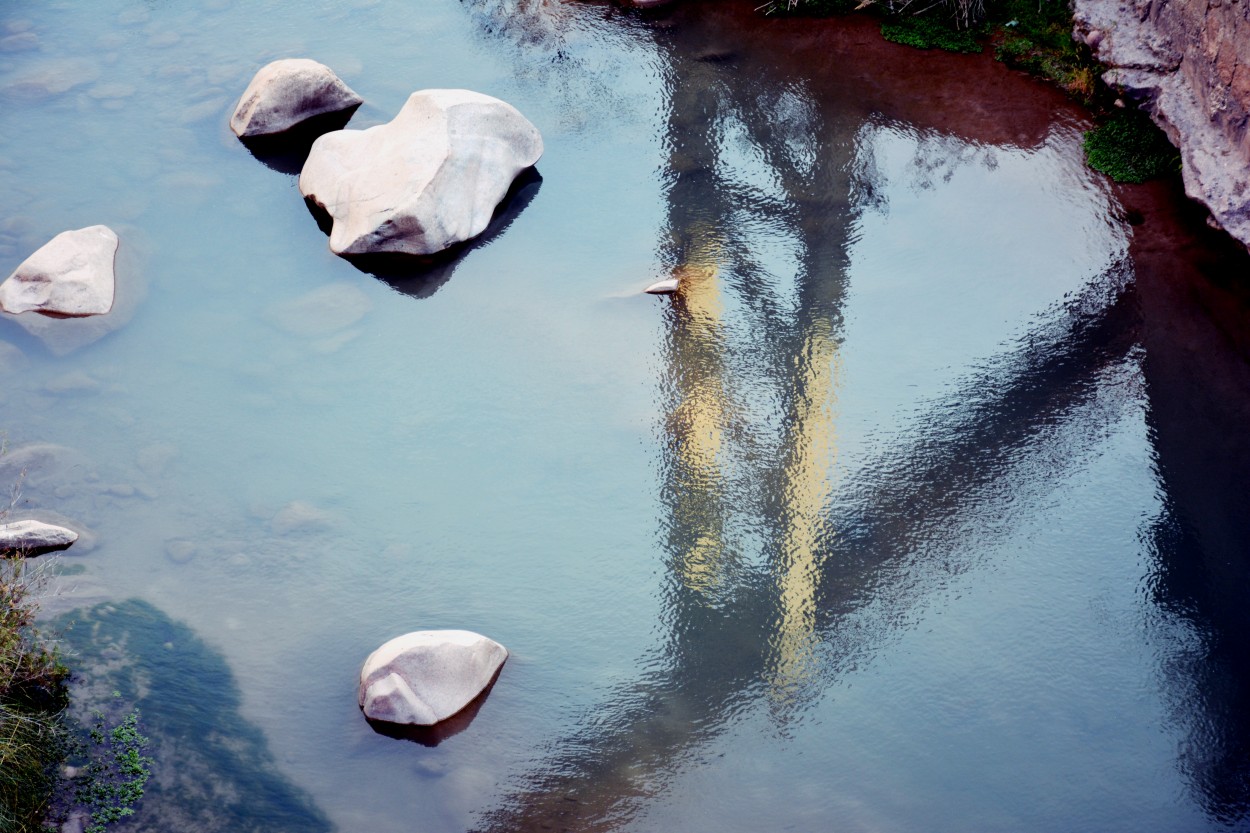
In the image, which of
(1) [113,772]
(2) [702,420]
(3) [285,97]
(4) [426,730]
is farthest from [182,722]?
(3) [285,97]

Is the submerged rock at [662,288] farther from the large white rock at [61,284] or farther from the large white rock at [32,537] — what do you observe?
the large white rock at [32,537]

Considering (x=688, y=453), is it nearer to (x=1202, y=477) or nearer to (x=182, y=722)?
(x=1202, y=477)

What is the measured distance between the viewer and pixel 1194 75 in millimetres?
8320

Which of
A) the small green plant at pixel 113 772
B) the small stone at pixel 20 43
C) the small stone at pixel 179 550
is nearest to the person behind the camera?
the small green plant at pixel 113 772

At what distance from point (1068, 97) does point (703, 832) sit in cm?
742

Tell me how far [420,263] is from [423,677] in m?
3.76

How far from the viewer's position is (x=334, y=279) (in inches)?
316

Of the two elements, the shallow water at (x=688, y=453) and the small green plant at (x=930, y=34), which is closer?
the shallow water at (x=688, y=453)

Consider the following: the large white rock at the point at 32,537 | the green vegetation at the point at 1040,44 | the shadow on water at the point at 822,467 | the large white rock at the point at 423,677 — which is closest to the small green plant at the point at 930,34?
the green vegetation at the point at 1040,44

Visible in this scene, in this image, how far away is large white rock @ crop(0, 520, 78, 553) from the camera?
614 cm

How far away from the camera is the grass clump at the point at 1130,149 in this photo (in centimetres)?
855

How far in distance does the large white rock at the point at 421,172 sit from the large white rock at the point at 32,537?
3021 mm

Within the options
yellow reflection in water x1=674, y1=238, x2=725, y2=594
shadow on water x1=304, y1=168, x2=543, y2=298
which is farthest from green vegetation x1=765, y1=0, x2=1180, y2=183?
shadow on water x1=304, y1=168, x2=543, y2=298

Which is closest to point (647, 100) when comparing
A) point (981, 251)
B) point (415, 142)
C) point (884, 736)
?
point (415, 142)
